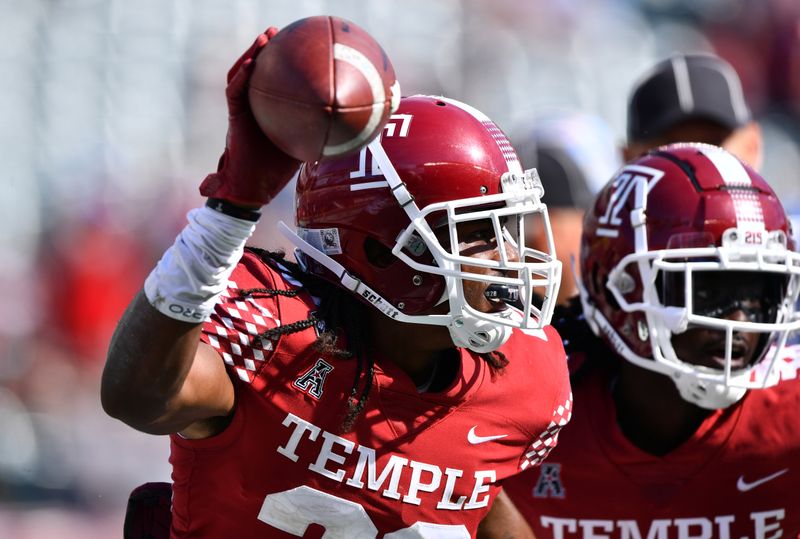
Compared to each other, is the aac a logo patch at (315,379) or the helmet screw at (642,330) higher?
the aac a logo patch at (315,379)

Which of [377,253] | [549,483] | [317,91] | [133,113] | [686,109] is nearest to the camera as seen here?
[317,91]

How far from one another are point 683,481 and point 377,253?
40.9 inches

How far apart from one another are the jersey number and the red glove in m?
0.67

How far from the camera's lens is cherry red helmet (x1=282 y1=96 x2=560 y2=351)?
209cm

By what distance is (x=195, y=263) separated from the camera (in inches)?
64.2

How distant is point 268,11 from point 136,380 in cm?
493

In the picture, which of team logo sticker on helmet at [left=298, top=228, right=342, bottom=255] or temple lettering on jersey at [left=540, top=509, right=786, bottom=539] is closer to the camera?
team logo sticker on helmet at [left=298, top=228, right=342, bottom=255]

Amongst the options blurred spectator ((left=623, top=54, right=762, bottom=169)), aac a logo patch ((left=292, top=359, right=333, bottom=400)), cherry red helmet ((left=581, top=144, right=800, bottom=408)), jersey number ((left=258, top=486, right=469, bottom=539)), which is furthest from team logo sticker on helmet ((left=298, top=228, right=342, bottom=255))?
blurred spectator ((left=623, top=54, right=762, bottom=169))

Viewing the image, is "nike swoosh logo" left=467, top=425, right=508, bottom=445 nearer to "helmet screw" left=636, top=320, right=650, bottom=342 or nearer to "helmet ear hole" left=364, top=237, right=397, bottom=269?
"helmet ear hole" left=364, top=237, right=397, bottom=269

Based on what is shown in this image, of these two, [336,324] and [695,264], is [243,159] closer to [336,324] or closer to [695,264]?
[336,324]

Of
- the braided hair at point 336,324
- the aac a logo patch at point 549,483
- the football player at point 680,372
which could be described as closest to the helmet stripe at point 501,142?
the braided hair at point 336,324

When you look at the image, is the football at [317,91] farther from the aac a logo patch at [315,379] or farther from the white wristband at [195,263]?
the aac a logo patch at [315,379]

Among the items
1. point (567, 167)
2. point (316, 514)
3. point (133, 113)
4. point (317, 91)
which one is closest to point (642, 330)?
point (316, 514)

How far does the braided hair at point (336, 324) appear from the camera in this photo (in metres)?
2.04
